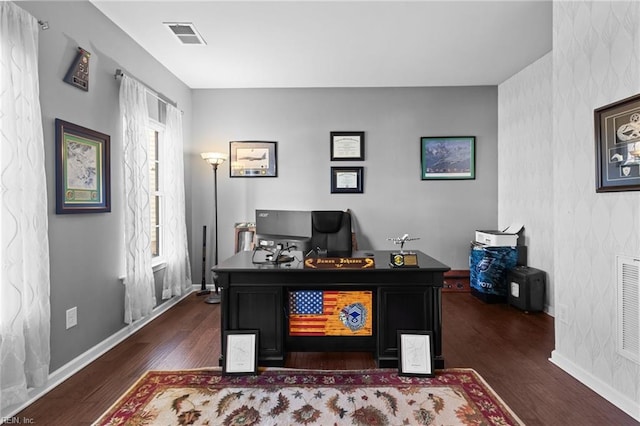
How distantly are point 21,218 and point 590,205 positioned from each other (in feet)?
11.7

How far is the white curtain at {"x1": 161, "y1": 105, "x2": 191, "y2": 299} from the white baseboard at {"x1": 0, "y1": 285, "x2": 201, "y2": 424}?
36 cm

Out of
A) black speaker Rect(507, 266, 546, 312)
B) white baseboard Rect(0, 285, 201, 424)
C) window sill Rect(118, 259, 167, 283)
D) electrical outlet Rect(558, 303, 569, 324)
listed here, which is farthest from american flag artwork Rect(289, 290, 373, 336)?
black speaker Rect(507, 266, 546, 312)

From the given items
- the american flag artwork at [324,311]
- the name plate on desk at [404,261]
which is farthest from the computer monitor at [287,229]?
the name plate on desk at [404,261]

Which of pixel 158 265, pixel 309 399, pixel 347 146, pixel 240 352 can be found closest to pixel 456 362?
pixel 309 399

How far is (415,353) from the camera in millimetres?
2402

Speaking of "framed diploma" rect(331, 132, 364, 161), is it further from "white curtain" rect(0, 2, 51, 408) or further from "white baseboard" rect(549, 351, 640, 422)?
Result: "white curtain" rect(0, 2, 51, 408)

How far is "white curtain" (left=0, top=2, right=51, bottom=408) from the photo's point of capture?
6.31ft

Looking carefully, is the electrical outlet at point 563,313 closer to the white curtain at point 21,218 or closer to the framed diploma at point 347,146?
the framed diploma at point 347,146

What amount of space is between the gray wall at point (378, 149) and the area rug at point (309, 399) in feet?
8.36

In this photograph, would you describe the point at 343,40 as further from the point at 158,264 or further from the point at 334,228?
the point at 158,264

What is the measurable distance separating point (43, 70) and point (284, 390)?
2.63 meters

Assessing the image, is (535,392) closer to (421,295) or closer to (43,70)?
(421,295)

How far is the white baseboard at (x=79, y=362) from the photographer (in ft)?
6.64

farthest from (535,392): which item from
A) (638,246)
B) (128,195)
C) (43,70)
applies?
(43,70)
